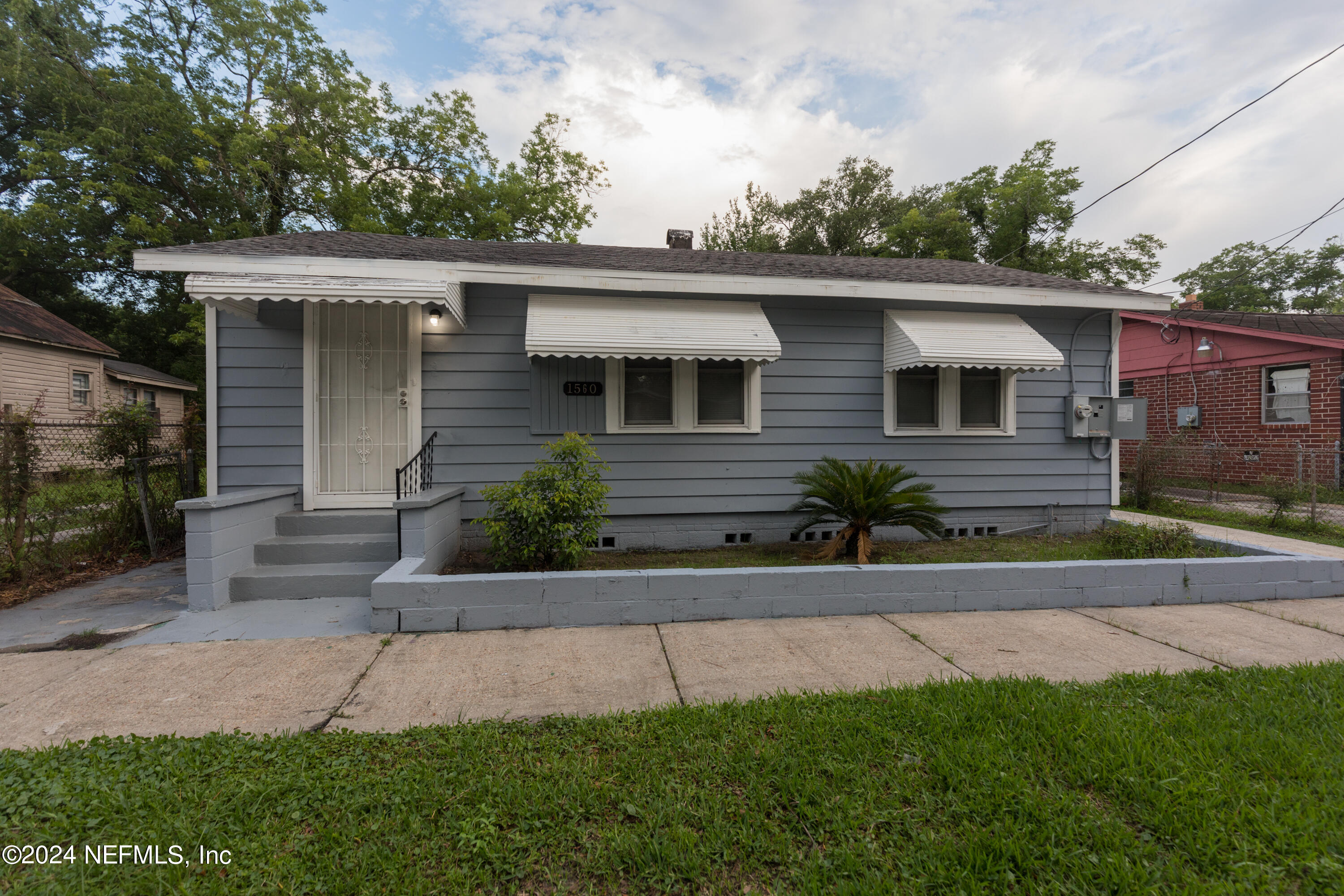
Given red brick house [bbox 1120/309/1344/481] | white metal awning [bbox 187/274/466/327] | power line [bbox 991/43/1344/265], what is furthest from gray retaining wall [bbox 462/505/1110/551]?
power line [bbox 991/43/1344/265]

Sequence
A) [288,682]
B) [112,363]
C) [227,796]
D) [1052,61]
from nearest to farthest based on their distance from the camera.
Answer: [227,796]
[288,682]
[1052,61]
[112,363]

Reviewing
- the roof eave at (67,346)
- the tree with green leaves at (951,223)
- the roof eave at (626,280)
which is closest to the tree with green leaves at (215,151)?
the roof eave at (67,346)

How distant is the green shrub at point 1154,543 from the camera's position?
4961 mm

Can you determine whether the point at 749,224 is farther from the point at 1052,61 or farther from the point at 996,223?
the point at 1052,61

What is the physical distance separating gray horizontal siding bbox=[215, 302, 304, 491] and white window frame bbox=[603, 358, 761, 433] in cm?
300

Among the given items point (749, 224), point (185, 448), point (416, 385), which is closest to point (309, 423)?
point (416, 385)

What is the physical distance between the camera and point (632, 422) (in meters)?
5.85

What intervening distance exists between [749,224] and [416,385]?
2103cm

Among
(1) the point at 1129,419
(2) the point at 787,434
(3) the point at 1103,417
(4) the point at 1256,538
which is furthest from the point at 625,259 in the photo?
(4) the point at 1256,538

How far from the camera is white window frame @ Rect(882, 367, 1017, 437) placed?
6.18 metres

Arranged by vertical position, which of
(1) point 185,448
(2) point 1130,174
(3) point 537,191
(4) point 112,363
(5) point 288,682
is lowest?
(5) point 288,682

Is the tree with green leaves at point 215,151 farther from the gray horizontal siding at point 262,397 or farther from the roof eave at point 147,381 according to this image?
the gray horizontal siding at point 262,397

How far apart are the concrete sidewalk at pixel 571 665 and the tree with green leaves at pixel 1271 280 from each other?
3267 centimetres

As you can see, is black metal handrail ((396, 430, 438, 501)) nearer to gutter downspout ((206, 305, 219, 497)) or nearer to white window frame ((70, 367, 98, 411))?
gutter downspout ((206, 305, 219, 497))
